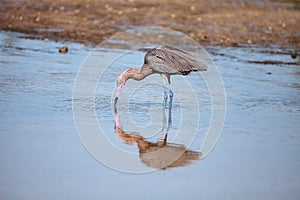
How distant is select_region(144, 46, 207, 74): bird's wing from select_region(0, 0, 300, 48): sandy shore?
524cm

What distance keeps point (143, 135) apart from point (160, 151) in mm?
580

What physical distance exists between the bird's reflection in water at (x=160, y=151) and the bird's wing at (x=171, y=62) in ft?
4.23

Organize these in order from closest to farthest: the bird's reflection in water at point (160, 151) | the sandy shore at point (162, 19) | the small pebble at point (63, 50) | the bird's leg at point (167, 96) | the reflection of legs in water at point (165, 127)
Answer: the bird's reflection in water at point (160, 151)
the reflection of legs in water at point (165, 127)
the bird's leg at point (167, 96)
the small pebble at point (63, 50)
the sandy shore at point (162, 19)

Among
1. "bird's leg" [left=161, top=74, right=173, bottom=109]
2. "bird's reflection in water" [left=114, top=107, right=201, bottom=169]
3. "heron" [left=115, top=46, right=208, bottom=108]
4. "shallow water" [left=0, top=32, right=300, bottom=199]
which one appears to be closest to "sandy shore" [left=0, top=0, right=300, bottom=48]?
"shallow water" [left=0, top=32, right=300, bottom=199]

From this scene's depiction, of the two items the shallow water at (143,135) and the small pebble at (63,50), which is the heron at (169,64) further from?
the small pebble at (63,50)

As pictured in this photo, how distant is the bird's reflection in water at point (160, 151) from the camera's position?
5.93 meters

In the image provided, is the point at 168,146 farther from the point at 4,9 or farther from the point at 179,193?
the point at 4,9

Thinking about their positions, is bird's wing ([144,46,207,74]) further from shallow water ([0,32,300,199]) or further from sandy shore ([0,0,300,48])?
sandy shore ([0,0,300,48])

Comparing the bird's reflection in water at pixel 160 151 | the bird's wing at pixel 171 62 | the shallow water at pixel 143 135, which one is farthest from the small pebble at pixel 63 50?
the bird's reflection in water at pixel 160 151

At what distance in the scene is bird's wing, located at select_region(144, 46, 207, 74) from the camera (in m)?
8.24

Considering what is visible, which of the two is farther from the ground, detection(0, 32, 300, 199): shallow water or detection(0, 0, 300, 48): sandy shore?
detection(0, 0, 300, 48): sandy shore

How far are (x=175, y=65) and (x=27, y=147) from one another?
8.65 ft

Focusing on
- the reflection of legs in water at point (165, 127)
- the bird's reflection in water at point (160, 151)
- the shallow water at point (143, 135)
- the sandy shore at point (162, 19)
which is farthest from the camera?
the sandy shore at point (162, 19)

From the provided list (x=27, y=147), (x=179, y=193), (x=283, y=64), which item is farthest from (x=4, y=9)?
(x=179, y=193)
